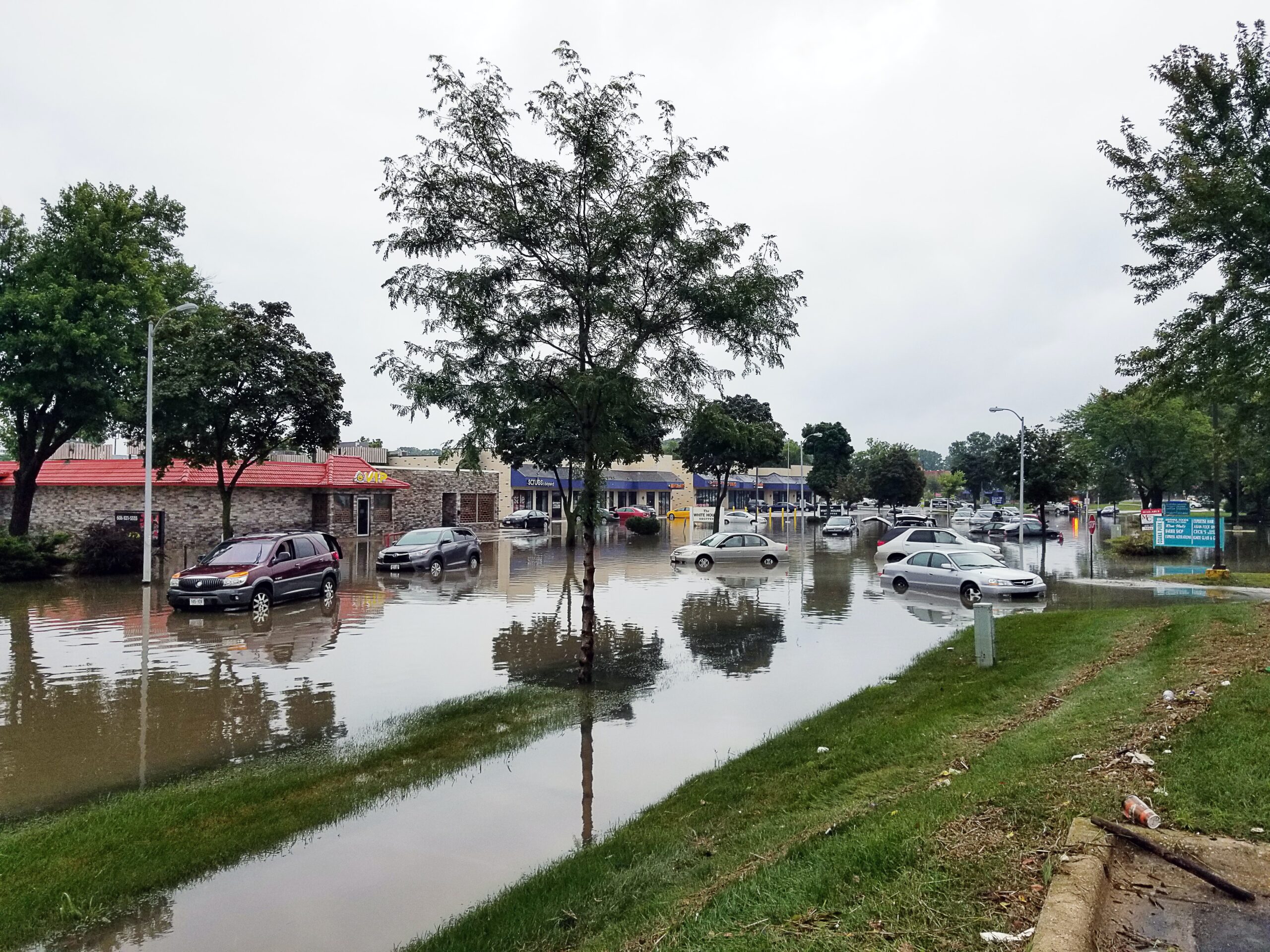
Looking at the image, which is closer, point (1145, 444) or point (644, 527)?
point (644, 527)

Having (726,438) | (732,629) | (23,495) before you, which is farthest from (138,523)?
(726,438)

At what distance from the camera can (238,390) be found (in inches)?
997

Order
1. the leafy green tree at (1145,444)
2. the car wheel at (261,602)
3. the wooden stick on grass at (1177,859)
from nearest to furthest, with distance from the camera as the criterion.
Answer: the wooden stick on grass at (1177,859), the car wheel at (261,602), the leafy green tree at (1145,444)

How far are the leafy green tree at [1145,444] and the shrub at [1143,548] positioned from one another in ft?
78.9

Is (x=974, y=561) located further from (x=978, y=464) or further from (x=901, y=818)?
(x=978, y=464)

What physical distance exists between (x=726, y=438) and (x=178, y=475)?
31988 millimetres

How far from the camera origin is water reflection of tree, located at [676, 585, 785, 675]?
1292 cm

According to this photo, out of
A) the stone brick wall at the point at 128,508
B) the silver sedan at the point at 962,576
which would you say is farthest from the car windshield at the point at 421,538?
the silver sedan at the point at 962,576

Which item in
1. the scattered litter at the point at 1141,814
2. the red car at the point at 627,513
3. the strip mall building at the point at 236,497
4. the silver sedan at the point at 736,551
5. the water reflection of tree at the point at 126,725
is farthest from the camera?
the red car at the point at 627,513

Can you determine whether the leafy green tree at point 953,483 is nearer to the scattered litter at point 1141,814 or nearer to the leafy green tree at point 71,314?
the leafy green tree at point 71,314

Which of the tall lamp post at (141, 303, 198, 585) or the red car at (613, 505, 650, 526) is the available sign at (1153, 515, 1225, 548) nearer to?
the tall lamp post at (141, 303, 198, 585)

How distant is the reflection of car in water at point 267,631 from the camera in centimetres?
1345

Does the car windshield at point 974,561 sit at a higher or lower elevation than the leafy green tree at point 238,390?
lower

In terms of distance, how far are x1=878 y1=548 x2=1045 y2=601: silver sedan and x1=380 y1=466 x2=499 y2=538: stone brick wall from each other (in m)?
30.7
